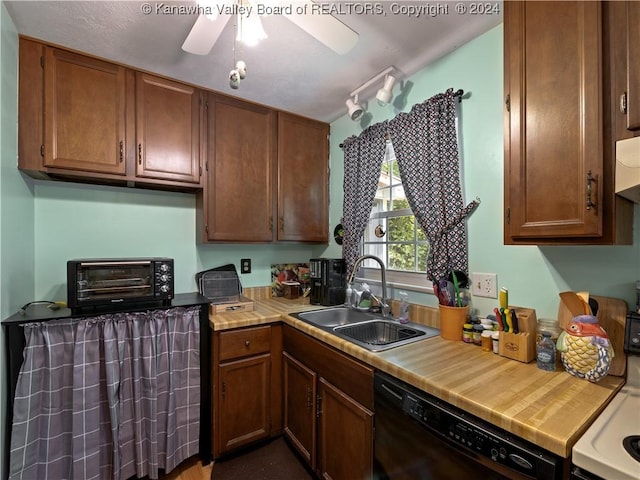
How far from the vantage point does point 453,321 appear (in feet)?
4.53

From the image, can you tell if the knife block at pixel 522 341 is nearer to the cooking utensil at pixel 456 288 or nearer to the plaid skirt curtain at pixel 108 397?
the cooking utensil at pixel 456 288

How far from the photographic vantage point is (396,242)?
2016mm

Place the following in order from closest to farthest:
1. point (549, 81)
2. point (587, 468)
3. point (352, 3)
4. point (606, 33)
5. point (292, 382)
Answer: point (587, 468) → point (606, 33) → point (549, 81) → point (352, 3) → point (292, 382)

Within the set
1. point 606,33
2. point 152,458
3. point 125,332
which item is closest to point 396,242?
point 606,33

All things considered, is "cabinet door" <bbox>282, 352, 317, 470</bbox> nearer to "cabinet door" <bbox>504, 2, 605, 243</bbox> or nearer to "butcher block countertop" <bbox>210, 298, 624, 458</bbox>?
"butcher block countertop" <bbox>210, 298, 624, 458</bbox>

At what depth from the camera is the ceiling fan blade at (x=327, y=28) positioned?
42.1 inches

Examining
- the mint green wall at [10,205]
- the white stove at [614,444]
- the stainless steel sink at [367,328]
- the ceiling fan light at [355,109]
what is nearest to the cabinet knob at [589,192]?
the white stove at [614,444]

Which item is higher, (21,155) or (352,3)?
(352,3)

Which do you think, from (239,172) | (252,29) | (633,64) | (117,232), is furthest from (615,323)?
(117,232)

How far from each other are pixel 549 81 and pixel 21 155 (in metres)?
2.35

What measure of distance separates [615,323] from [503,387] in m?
0.50

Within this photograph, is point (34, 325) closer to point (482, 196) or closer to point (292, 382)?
point (292, 382)

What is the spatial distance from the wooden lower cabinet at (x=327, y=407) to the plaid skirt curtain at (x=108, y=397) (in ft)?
1.86

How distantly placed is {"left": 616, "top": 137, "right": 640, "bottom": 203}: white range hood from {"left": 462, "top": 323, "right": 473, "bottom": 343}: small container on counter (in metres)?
0.76
